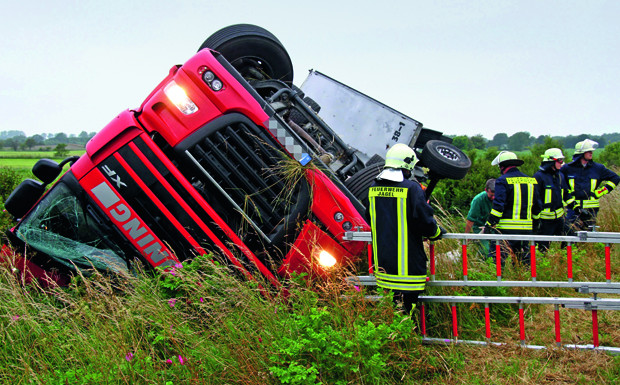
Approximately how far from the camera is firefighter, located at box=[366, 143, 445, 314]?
4.05m

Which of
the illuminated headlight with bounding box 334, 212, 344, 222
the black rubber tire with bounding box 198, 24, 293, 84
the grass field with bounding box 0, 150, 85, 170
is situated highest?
the black rubber tire with bounding box 198, 24, 293, 84

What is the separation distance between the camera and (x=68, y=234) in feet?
16.6

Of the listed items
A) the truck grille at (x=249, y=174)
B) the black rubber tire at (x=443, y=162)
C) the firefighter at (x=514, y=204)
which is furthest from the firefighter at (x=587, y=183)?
the truck grille at (x=249, y=174)

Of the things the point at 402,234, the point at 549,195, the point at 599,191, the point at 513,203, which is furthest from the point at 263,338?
the point at 599,191

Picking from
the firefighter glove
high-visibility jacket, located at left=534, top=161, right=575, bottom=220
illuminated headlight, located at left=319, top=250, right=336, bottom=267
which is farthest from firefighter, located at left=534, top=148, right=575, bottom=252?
illuminated headlight, located at left=319, top=250, right=336, bottom=267

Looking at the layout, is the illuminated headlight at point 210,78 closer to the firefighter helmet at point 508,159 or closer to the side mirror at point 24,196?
the side mirror at point 24,196

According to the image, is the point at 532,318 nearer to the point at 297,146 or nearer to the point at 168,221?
the point at 297,146

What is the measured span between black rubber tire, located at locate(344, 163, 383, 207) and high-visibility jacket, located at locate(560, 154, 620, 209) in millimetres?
4495

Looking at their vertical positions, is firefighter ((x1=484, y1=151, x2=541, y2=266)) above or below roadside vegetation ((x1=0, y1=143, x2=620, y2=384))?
above

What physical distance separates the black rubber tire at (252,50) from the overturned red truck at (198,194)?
29.7 inches

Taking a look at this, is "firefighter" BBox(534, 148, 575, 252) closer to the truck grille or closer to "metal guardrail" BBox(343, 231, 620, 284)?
"metal guardrail" BBox(343, 231, 620, 284)

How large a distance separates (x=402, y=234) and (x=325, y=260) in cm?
→ 75

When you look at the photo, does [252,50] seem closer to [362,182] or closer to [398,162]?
[362,182]

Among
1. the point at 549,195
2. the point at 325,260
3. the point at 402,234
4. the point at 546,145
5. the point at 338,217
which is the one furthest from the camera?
the point at 546,145
